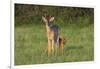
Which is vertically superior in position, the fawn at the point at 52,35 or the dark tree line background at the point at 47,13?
the dark tree line background at the point at 47,13

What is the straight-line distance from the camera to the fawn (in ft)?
6.22

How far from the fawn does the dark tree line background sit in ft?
0.18

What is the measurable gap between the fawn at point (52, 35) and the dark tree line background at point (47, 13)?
5 cm

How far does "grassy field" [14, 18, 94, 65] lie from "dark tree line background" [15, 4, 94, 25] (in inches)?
1.8

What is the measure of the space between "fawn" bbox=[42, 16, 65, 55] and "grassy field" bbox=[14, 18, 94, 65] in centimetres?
4

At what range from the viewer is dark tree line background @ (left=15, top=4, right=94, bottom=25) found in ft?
5.94

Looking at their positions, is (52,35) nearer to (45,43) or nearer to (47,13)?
(45,43)

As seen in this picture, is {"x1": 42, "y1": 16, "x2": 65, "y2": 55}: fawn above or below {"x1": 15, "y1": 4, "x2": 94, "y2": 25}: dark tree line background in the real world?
below

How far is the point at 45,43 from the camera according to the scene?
1891mm

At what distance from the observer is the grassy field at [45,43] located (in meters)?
1.81

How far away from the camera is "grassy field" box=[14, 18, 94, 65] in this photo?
1814 mm

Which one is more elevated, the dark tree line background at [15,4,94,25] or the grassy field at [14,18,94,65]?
the dark tree line background at [15,4,94,25]

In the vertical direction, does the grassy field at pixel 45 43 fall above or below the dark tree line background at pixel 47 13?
below

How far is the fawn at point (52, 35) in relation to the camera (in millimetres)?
1896
